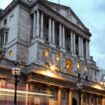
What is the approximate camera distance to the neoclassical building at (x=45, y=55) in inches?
1774

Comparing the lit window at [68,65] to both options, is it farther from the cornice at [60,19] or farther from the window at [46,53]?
the cornice at [60,19]

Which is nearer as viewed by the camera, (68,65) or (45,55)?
(45,55)

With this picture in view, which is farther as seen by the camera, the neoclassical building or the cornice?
the cornice

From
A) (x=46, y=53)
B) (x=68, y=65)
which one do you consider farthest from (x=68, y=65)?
(x=46, y=53)

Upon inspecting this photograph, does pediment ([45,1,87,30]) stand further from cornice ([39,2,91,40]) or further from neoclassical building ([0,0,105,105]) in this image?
cornice ([39,2,91,40])

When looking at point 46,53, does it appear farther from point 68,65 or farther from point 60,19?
point 60,19

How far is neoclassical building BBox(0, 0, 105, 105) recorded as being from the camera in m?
45.1

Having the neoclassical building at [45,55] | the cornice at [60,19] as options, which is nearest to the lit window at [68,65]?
the neoclassical building at [45,55]

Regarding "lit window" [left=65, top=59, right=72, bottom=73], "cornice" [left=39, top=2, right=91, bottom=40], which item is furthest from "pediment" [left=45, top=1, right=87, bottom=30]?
"lit window" [left=65, top=59, right=72, bottom=73]

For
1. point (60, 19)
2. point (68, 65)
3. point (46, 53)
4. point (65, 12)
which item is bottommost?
point (68, 65)

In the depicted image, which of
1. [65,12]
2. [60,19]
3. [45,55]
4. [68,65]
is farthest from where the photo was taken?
[65,12]

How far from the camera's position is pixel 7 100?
137 feet

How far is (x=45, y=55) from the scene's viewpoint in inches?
2125

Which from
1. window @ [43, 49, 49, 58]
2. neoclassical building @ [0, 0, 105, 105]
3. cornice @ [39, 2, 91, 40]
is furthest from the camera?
cornice @ [39, 2, 91, 40]
